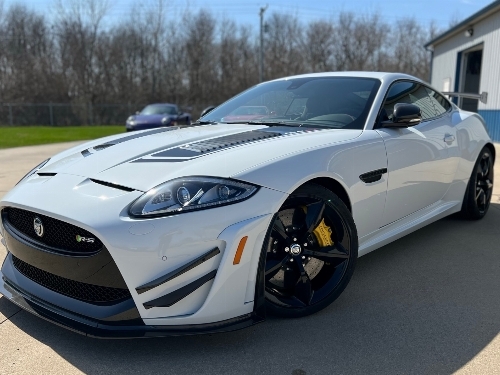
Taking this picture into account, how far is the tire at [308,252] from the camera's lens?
2365mm

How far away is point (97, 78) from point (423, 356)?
40.4 metres

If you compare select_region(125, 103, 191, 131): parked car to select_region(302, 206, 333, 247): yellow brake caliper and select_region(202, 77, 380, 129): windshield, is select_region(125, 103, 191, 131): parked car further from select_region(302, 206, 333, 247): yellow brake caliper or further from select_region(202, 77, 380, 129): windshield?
select_region(302, 206, 333, 247): yellow brake caliper

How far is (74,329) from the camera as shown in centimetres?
202

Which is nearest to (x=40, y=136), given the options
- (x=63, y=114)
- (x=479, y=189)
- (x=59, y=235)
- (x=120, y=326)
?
(x=63, y=114)

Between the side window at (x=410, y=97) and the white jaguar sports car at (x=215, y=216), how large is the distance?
0.06 metres

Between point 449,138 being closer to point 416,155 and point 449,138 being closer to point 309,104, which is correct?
point 416,155

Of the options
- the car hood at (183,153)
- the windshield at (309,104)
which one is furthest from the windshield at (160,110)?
the car hood at (183,153)

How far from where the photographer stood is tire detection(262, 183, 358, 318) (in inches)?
93.1

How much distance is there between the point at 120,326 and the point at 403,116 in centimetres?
219

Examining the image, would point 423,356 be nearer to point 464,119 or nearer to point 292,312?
point 292,312

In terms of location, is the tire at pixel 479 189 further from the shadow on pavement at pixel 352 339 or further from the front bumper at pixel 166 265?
the front bumper at pixel 166 265

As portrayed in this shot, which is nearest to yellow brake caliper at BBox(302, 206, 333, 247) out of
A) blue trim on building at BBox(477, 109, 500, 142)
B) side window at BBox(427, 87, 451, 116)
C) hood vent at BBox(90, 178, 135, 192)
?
hood vent at BBox(90, 178, 135, 192)

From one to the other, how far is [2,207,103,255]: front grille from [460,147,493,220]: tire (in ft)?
11.9

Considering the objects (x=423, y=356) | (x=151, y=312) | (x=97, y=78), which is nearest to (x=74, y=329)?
(x=151, y=312)
